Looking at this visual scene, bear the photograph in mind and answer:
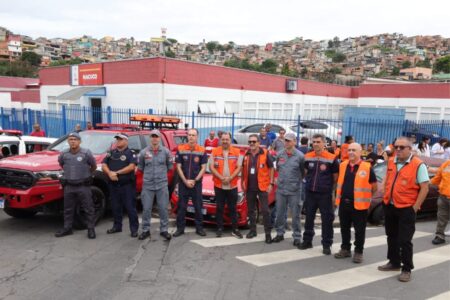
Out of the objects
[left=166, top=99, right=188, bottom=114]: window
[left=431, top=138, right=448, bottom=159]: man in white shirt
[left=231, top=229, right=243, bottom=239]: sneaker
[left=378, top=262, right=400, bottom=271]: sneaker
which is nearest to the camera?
[left=378, top=262, right=400, bottom=271]: sneaker

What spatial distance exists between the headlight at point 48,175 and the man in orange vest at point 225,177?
8.56ft

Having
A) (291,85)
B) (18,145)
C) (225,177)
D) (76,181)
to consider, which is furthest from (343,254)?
(291,85)

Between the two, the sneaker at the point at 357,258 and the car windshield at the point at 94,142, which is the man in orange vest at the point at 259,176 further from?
the car windshield at the point at 94,142

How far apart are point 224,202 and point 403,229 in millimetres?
2844

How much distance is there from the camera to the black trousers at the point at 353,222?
17.3 feet

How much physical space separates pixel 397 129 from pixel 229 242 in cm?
1155

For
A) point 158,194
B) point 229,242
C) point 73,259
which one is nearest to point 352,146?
point 229,242

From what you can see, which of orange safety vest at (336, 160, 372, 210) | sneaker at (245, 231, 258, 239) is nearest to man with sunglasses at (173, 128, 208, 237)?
sneaker at (245, 231, 258, 239)

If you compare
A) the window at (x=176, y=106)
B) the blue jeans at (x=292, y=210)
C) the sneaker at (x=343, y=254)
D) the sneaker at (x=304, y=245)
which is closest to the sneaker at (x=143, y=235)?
the blue jeans at (x=292, y=210)

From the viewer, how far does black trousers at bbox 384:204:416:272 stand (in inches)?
185

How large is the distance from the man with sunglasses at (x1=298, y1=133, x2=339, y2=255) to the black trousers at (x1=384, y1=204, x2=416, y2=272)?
86cm

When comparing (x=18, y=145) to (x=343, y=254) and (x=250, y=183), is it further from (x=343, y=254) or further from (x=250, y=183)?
(x=343, y=254)

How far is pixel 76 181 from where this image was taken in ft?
19.8

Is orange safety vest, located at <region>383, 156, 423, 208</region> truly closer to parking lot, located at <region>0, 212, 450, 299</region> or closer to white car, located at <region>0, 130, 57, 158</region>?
parking lot, located at <region>0, 212, 450, 299</region>
